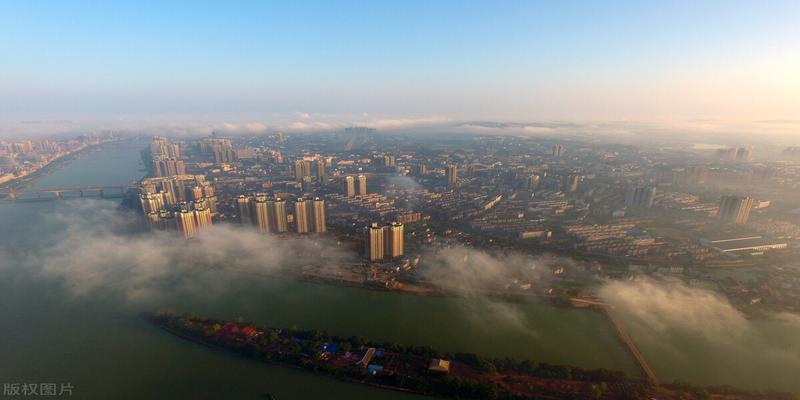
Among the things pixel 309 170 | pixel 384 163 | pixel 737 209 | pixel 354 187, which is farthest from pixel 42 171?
pixel 737 209

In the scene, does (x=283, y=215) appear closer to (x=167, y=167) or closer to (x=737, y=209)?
(x=167, y=167)

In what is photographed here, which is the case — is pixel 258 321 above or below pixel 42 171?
below

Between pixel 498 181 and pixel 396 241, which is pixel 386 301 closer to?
pixel 396 241

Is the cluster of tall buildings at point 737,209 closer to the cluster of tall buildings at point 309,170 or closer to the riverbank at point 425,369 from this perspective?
the riverbank at point 425,369

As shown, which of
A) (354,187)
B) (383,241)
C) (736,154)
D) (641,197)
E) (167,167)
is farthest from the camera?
(736,154)

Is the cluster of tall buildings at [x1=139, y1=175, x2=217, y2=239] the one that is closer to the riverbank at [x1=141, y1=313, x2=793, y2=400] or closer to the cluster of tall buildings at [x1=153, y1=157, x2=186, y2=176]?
the cluster of tall buildings at [x1=153, y1=157, x2=186, y2=176]

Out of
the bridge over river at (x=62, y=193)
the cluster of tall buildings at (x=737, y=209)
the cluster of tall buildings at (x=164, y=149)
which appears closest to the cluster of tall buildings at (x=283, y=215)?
the bridge over river at (x=62, y=193)

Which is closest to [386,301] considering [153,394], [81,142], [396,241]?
[396,241]
